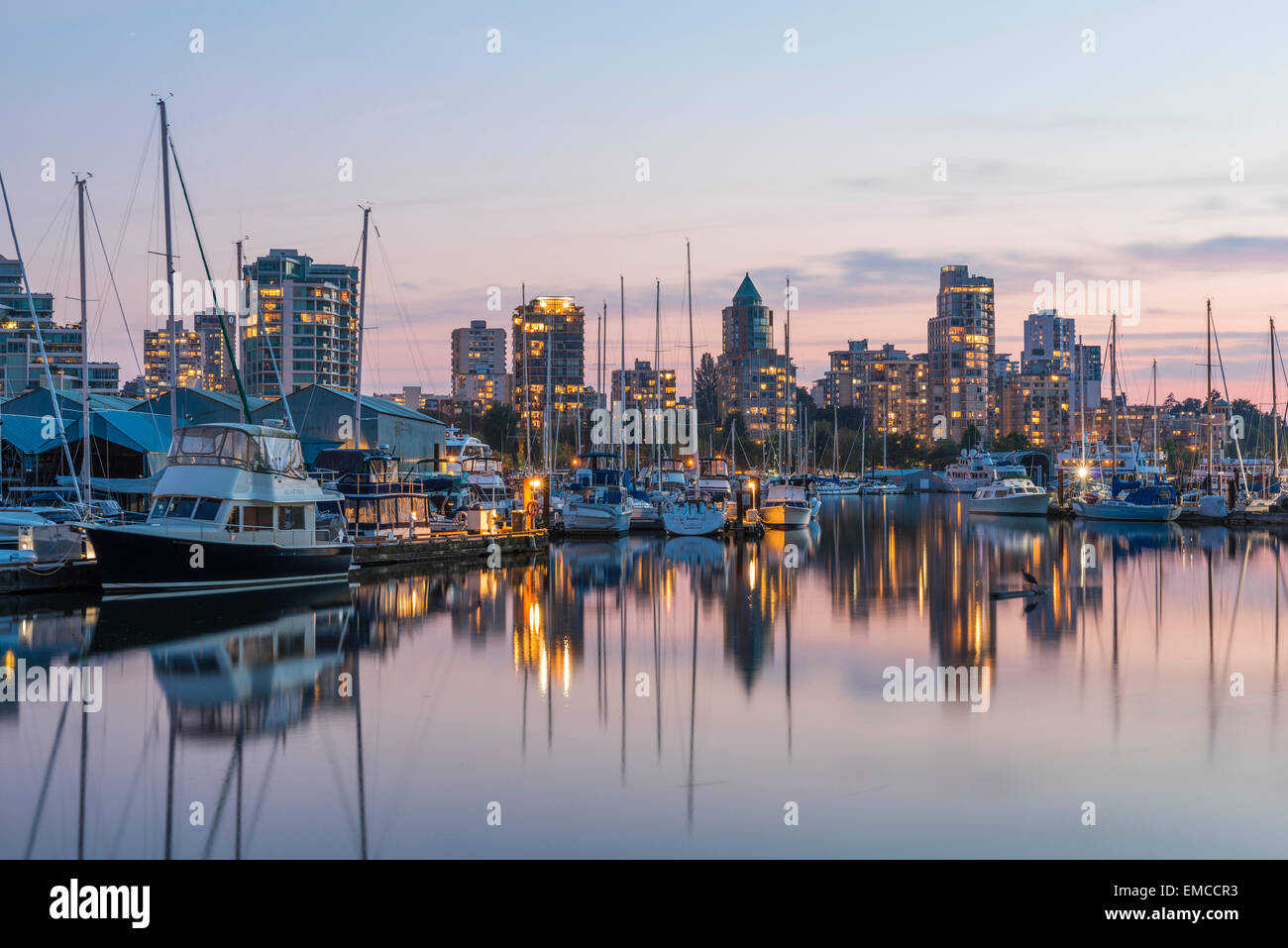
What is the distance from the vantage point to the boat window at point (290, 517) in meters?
34.7

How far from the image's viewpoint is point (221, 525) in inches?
1298

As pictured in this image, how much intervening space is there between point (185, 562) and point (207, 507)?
6.18 ft

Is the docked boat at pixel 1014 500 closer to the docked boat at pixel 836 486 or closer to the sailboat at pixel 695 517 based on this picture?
the sailboat at pixel 695 517

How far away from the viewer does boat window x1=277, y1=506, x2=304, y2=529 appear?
1364 inches

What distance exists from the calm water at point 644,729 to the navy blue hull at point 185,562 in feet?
3.19

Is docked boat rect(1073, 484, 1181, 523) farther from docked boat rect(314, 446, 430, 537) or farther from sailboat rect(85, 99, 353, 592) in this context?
sailboat rect(85, 99, 353, 592)

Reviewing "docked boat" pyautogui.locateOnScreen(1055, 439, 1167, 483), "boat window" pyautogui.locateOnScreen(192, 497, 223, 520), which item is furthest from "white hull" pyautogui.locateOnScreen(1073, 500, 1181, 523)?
"boat window" pyautogui.locateOnScreen(192, 497, 223, 520)

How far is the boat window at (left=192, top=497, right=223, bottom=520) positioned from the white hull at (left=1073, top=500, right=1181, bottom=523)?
63243mm

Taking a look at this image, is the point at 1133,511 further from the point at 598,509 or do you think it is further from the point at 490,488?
the point at 490,488

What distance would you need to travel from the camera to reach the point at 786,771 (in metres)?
16.3

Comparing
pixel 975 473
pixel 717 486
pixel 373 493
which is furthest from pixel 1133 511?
pixel 975 473

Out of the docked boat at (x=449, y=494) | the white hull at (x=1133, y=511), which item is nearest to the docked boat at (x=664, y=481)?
the docked boat at (x=449, y=494)
